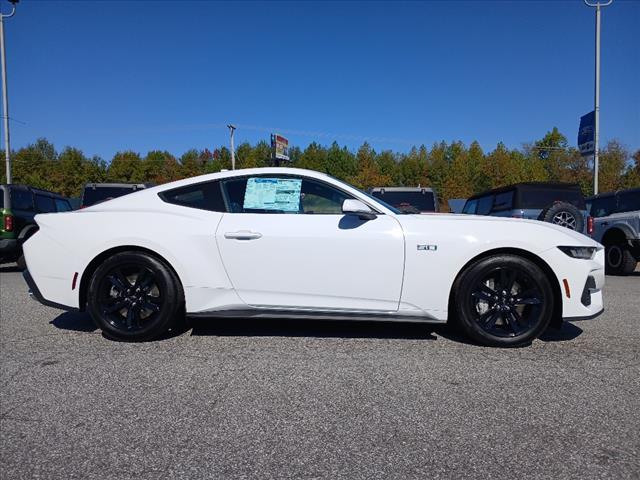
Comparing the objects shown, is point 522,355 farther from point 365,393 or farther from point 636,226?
point 636,226

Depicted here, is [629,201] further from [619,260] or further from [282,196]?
[282,196]

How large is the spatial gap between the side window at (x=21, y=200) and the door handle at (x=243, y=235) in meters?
7.82

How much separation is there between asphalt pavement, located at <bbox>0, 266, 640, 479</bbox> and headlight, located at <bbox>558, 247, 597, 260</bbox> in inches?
30.2

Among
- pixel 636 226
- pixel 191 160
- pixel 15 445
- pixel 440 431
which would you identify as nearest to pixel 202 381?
pixel 15 445

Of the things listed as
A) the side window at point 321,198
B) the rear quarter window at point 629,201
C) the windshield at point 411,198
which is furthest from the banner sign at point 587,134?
the side window at point 321,198

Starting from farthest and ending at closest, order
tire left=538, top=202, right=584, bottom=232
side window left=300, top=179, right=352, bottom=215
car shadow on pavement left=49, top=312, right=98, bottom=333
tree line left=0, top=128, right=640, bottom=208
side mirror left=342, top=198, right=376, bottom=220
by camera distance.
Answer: tree line left=0, top=128, right=640, bottom=208, tire left=538, top=202, right=584, bottom=232, car shadow on pavement left=49, top=312, right=98, bottom=333, side window left=300, top=179, right=352, bottom=215, side mirror left=342, top=198, right=376, bottom=220

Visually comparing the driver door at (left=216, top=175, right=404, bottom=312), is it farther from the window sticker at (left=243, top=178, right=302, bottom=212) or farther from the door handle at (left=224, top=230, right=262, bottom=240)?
the window sticker at (left=243, top=178, right=302, bottom=212)

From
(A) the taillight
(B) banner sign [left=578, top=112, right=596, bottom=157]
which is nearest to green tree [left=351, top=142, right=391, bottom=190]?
(B) banner sign [left=578, top=112, right=596, bottom=157]

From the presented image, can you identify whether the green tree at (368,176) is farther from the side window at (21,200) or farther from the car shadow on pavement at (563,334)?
the car shadow on pavement at (563,334)

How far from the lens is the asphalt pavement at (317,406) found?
1979 millimetres

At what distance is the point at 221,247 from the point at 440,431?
2.20m

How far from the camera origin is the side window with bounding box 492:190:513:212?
8.51 m

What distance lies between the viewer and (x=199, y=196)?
153 inches

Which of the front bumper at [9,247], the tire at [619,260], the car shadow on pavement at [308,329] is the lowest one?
the car shadow on pavement at [308,329]
